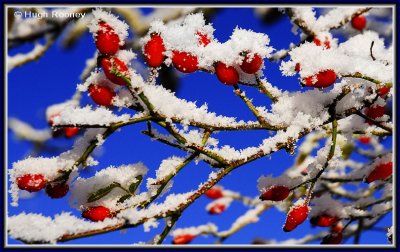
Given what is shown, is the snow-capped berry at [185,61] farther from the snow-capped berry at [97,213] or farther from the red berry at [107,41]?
the snow-capped berry at [97,213]

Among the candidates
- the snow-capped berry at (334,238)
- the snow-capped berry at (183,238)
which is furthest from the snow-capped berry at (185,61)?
the snow-capped berry at (183,238)

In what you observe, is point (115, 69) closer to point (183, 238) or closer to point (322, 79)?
point (322, 79)

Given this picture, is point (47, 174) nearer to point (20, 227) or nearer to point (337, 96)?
point (20, 227)

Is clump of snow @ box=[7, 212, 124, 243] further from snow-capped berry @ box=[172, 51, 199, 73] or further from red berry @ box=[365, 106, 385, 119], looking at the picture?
red berry @ box=[365, 106, 385, 119]

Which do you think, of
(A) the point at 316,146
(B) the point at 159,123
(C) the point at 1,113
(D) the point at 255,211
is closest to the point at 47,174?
(B) the point at 159,123

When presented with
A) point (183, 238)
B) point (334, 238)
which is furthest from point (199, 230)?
point (334, 238)

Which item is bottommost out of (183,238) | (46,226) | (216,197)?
(46,226)
